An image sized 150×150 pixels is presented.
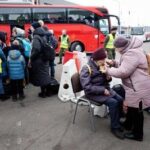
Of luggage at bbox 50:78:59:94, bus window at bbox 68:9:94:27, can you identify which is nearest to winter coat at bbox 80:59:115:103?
luggage at bbox 50:78:59:94

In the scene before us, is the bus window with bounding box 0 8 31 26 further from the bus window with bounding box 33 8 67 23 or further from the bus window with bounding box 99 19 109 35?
the bus window with bounding box 99 19 109 35

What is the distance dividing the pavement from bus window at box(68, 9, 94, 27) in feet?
41.5

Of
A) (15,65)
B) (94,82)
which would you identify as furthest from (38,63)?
(94,82)

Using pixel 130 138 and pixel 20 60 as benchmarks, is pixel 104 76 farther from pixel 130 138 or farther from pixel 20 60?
pixel 20 60

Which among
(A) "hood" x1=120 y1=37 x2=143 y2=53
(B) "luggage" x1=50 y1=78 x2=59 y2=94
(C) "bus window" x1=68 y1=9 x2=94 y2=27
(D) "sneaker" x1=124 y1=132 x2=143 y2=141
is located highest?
(C) "bus window" x1=68 y1=9 x2=94 y2=27

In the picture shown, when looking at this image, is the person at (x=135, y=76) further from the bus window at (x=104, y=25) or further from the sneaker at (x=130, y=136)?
the bus window at (x=104, y=25)

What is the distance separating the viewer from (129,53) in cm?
501

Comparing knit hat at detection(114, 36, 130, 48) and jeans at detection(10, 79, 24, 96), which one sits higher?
knit hat at detection(114, 36, 130, 48)

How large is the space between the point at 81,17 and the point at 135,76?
14.8 meters

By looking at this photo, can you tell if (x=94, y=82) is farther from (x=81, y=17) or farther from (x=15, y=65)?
(x=81, y=17)

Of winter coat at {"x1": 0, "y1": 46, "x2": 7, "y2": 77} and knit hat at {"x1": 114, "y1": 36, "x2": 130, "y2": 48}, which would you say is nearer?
knit hat at {"x1": 114, "y1": 36, "x2": 130, "y2": 48}

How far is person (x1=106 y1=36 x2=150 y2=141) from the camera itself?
197 inches

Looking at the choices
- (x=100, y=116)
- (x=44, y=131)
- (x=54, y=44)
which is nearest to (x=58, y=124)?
(x=44, y=131)

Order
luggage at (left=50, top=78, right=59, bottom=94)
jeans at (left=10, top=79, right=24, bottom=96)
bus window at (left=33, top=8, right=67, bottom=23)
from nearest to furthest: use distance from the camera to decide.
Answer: jeans at (left=10, top=79, right=24, bottom=96), luggage at (left=50, top=78, right=59, bottom=94), bus window at (left=33, top=8, right=67, bottom=23)
